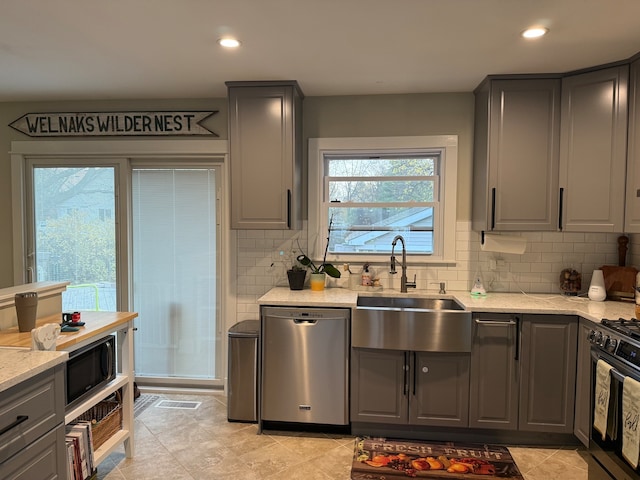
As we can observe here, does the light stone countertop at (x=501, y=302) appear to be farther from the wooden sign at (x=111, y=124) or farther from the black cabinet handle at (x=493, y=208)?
the wooden sign at (x=111, y=124)

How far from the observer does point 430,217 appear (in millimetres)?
3506

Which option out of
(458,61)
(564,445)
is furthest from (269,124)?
(564,445)

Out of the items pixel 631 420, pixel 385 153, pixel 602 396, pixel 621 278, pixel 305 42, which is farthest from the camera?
pixel 385 153

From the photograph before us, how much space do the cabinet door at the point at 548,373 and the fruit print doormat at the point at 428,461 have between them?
0.35 meters

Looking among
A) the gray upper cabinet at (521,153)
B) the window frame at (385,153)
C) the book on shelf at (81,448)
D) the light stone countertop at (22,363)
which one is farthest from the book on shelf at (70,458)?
the gray upper cabinet at (521,153)

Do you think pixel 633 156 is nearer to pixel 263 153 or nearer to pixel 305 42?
pixel 305 42

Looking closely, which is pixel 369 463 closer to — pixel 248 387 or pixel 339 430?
pixel 339 430

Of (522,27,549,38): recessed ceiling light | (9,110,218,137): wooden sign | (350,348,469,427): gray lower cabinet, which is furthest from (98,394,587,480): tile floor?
(522,27,549,38): recessed ceiling light

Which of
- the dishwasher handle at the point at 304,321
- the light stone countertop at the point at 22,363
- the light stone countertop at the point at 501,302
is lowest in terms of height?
the dishwasher handle at the point at 304,321

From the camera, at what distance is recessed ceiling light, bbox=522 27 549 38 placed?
7.43 feet

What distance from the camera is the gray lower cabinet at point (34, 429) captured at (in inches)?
60.4

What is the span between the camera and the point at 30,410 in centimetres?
165

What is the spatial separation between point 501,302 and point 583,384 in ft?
2.27

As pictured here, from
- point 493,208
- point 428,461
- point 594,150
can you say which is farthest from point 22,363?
point 594,150
